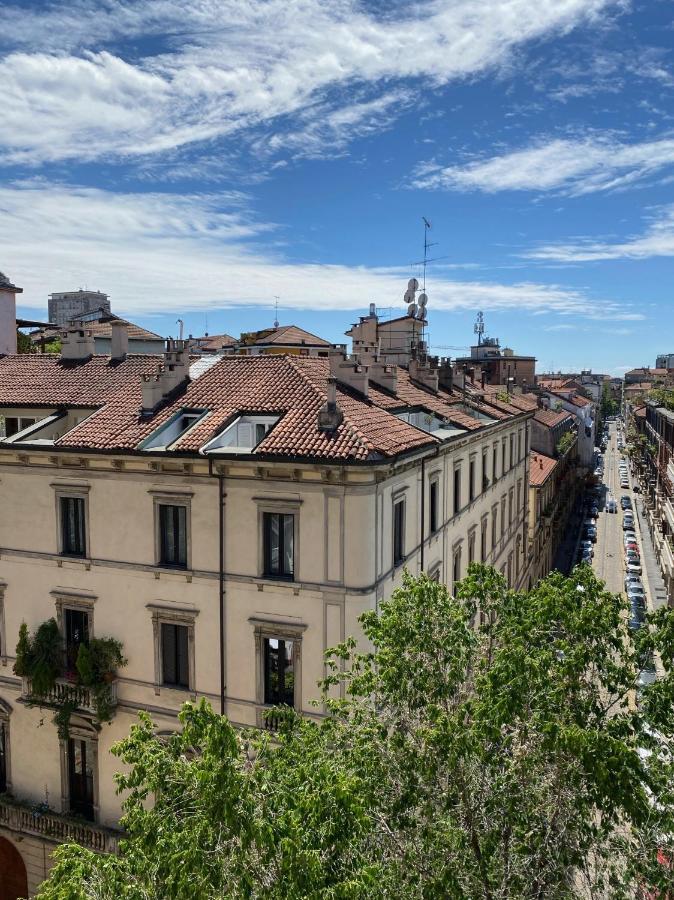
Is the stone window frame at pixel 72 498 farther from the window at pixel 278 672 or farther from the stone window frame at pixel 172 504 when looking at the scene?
the window at pixel 278 672

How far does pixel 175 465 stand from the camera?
20.1 meters

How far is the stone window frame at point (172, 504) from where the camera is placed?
20.2m

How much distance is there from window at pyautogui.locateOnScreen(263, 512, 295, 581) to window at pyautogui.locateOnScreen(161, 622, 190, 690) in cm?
342

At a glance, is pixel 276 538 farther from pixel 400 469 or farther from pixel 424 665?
pixel 424 665

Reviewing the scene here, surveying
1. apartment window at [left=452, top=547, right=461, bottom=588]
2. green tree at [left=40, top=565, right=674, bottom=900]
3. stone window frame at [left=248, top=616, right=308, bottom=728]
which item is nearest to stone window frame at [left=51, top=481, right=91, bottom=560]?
stone window frame at [left=248, top=616, right=308, bottom=728]

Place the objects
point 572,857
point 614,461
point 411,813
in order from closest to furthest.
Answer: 1. point 572,857
2. point 411,813
3. point 614,461

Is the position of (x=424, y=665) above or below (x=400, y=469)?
below

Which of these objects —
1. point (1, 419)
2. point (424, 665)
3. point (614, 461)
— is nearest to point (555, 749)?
point (424, 665)

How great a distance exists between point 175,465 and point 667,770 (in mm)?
14599

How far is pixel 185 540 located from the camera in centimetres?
2050

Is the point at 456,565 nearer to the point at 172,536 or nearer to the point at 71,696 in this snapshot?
the point at 172,536

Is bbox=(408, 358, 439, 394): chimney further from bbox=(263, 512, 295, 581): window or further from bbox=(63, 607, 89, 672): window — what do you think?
bbox=(63, 607, 89, 672): window

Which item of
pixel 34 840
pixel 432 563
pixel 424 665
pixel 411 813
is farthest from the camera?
pixel 432 563

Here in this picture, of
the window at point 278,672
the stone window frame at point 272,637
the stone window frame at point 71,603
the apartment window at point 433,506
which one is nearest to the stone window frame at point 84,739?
the stone window frame at point 71,603
